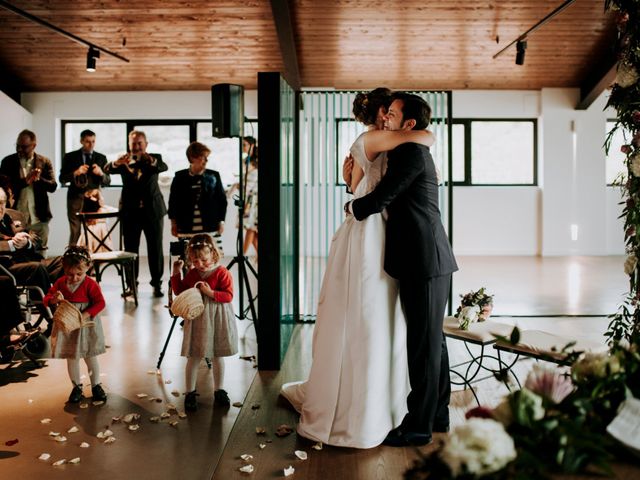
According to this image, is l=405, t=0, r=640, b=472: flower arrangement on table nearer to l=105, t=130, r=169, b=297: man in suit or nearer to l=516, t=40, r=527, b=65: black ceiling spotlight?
l=105, t=130, r=169, b=297: man in suit

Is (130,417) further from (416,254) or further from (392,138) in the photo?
(392,138)

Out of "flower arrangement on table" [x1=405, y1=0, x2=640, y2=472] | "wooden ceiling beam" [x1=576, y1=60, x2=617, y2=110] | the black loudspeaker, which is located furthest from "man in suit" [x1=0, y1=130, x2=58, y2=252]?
"wooden ceiling beam" [x1=576, y1=60, x2=617, y2=110]

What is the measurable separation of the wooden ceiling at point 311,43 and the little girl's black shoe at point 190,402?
5.99 meters

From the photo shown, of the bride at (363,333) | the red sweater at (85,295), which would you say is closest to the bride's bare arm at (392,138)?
the bride at (363,333)

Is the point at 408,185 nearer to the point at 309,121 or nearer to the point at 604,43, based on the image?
the point at 309,121

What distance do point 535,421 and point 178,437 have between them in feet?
8.18

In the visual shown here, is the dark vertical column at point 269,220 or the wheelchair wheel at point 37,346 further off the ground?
the dark vertical column at point 269,220

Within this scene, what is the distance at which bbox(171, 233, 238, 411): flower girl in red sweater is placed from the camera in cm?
406

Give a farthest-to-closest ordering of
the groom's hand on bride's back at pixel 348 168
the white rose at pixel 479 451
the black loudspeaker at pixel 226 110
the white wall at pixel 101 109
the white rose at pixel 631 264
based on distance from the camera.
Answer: the white wall at pixel 101 109 < the black loudspeaker at pixel 226 110 < the groom's hand on bride's back at pixel 348 168 < the white rose at pixel 631 264 < the white rose at pixel 479 451

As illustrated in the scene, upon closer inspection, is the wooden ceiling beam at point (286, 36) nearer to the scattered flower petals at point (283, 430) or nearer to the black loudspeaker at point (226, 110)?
the black loudspeaker at point (226, 110)

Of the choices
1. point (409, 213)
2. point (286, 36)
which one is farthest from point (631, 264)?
point (286, 36)

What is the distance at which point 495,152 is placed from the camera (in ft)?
42.2

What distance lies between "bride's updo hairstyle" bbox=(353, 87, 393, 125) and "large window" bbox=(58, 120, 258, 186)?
9.15m

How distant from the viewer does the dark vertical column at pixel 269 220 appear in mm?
4859
